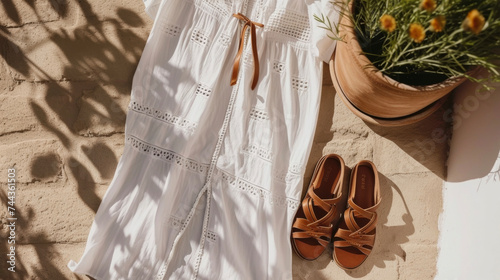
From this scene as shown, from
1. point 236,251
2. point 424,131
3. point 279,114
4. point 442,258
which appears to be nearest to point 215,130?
point 279,114

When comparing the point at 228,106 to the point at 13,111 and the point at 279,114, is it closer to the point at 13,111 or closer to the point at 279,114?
the point at 279,114

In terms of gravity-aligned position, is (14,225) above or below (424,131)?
below

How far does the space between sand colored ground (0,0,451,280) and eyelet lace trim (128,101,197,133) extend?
218 millimetres

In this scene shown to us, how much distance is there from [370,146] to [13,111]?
1.66 metres

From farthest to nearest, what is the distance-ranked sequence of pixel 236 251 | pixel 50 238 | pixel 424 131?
pixel 424 131 → pixel 50 238 → pixel 236 251

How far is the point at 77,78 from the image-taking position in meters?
1.84

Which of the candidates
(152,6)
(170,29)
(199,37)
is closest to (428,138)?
(199,37)

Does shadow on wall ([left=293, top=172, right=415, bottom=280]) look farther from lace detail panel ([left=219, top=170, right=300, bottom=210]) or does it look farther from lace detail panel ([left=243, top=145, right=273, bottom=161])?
lace detail panel ([left=243, top=145, right=273, bottom=161])

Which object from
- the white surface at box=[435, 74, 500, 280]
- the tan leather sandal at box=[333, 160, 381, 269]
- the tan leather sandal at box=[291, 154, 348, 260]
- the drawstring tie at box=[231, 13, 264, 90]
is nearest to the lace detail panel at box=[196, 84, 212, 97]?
the drawstring tie at box=[231, 13, 264, 90]

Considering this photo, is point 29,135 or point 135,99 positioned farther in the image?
point 29,135

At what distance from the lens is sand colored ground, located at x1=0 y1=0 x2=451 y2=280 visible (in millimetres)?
1760

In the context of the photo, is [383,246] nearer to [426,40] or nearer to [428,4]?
[426,40]

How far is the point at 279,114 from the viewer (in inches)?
67.2

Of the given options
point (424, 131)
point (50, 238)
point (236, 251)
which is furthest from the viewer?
point (424, 131)
